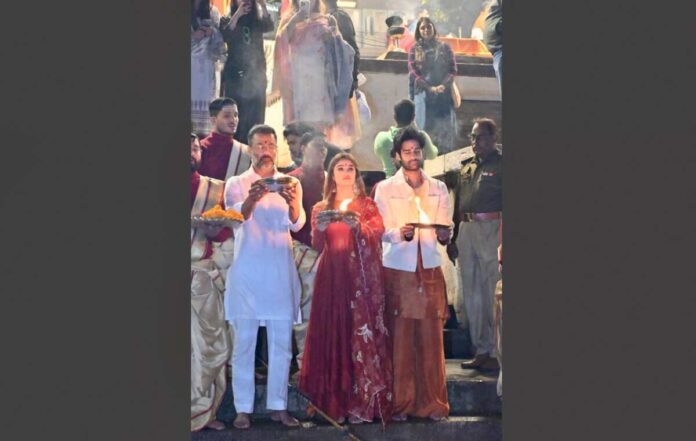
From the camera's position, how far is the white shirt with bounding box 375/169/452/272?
26.5 feet

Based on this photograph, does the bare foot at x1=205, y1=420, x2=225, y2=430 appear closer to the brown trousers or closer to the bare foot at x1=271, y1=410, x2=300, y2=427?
the bare foot at x1=271, y1=410, x2=300, y2=427

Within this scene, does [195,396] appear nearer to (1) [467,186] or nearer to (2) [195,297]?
(2) [195,297]

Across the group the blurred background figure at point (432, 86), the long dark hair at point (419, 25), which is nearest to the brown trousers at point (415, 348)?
the blurred background figure at point (432, 86)

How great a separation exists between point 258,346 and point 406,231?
3.77 ft

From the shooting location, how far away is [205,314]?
7965 mm

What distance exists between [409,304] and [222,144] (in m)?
1.50

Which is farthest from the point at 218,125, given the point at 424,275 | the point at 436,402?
the point at 436,402

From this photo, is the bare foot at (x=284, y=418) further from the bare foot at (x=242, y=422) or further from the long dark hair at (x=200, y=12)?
the long dark hair at (x=200, y=12)

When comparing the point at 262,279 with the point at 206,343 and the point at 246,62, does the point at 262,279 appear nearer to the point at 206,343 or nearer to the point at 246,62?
the point at 206,343

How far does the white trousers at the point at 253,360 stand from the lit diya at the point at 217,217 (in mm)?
603

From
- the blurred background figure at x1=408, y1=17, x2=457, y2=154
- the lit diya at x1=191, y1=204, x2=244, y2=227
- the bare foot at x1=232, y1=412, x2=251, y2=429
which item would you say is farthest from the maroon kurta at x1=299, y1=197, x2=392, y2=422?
the blurred background figure at x1=408, y1=17, x2=457, y2=154

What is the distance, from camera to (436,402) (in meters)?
8.09

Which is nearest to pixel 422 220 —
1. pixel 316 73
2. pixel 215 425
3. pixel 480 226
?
pixel 480 226

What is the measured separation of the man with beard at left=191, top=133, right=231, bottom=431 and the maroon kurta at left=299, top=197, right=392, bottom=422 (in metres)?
0.53
